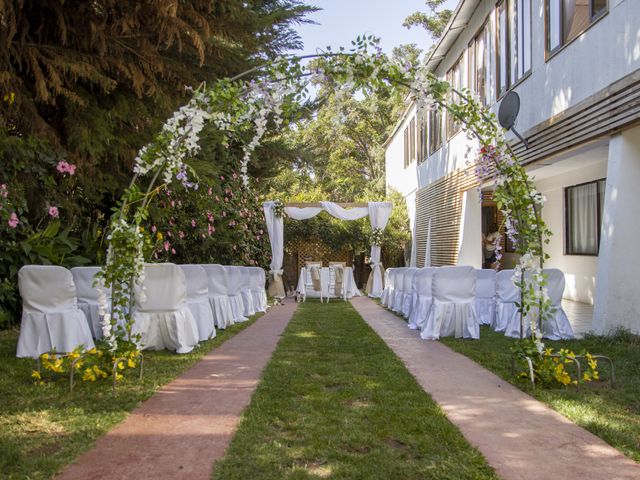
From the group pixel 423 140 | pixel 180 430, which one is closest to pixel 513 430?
pixel 180 430

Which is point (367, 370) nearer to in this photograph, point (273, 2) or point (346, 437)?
point (346, 437)

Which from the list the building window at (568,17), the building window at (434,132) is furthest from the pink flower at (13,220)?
the building window at (434,132)

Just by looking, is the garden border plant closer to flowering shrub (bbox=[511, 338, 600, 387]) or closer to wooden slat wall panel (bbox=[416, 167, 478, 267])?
flowering shrub (bbox=[511, 338, 600, 387])

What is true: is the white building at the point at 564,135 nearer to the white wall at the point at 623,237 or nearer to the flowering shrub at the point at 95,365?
the white wall at the point at 623,237

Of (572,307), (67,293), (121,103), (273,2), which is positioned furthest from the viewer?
(273,2)

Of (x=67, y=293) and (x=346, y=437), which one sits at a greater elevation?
(x=67, y=293)

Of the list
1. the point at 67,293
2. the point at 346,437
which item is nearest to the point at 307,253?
the point at 67,293

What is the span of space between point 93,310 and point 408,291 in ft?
16.1

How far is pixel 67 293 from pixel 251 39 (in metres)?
3.55

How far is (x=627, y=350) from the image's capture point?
5.90 m

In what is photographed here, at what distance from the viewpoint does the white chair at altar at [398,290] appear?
414 inches

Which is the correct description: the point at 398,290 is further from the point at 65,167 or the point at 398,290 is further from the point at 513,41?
the point at 65,167

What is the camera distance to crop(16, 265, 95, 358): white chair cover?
552cm

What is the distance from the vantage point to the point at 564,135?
8.25 metres
